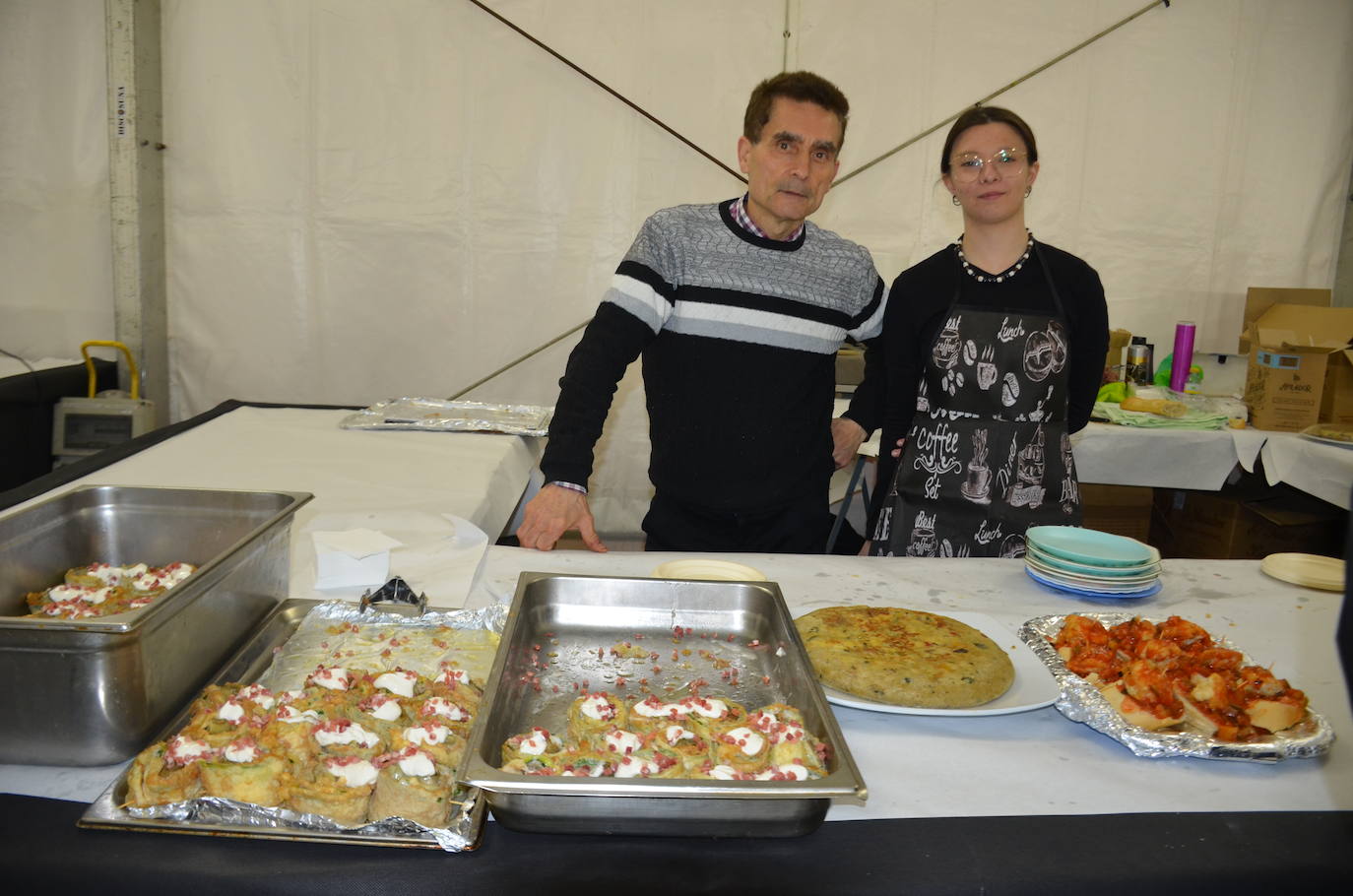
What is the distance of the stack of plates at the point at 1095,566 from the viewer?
173 cm

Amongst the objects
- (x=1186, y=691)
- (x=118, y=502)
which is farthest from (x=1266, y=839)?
(x=118, y=502)

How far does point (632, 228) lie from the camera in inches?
169

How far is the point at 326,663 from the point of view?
1327 millimetres

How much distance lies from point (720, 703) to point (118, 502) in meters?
1.05

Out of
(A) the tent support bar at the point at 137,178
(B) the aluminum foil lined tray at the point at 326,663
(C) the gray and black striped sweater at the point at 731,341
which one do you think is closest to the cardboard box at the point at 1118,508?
(C) the gray and black striped sweater at the point at 731,341

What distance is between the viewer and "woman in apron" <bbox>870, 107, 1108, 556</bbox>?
236cm

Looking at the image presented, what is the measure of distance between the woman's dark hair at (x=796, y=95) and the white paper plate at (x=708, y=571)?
1100 millimetres

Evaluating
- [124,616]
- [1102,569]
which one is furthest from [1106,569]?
[124,616]

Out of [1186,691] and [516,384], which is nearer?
[1186,691]

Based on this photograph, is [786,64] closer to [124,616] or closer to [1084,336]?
[1084,336]

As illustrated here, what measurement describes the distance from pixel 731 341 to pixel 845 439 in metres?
0.46

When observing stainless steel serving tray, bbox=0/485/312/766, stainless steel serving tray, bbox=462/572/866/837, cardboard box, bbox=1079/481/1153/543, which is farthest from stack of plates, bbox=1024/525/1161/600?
cardboard box, bbox=1079/481/1153/543

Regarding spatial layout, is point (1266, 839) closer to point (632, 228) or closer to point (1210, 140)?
point (632, 228)

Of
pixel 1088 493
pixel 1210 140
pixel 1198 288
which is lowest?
pixel 1088 493
